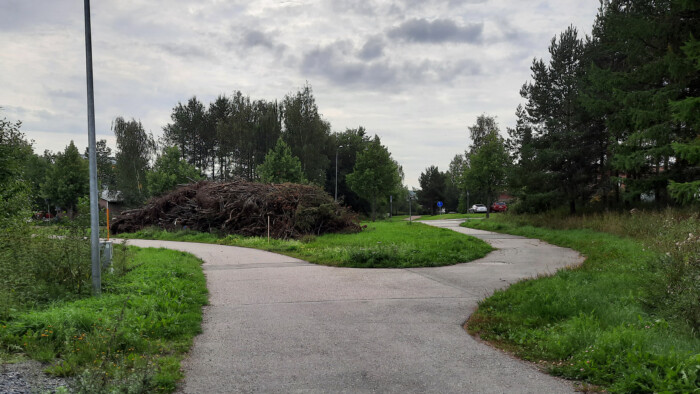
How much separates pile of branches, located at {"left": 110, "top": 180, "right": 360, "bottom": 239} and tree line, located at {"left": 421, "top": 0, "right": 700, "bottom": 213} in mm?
12698

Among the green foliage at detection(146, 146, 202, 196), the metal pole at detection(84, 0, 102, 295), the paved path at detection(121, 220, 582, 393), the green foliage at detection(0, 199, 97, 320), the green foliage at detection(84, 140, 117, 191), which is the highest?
the green foliage at detection(84, 140, 117, 191)

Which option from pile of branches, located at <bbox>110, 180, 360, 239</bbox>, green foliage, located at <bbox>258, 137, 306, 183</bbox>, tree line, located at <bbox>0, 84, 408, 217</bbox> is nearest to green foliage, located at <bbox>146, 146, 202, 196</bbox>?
tree line, located at <bbox>0, 84, 408, 217</bbox>

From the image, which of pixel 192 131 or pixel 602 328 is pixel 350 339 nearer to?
pixel 602 328

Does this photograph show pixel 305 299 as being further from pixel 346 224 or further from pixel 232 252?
pixel 346 224

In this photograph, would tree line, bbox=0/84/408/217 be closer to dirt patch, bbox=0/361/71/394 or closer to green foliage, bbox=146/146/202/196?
green foliage, bbox=146/146/202/196

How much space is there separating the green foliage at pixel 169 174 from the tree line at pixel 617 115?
28951 mm

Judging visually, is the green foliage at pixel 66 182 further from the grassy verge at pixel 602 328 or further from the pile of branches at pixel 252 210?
the grassy verge at pixel 602 328

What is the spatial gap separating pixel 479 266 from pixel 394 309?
621 cm

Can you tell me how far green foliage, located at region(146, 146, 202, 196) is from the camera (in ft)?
138

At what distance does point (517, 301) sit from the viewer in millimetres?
7434

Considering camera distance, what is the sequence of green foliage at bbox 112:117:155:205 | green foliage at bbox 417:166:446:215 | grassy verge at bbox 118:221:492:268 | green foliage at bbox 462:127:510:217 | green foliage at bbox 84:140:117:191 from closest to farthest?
grassy verge at bbox 118:221:492:268
green foliage at bbox 462:127:510:217
green foliage at bbox 112:117:155:205
green foliage at bbox 417:166:446:215
green foliage at bbox 84:140:117:191

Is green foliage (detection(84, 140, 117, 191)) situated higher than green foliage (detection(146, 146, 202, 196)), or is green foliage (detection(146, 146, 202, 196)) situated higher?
green foliage (detection(84, 140, 117, 191))

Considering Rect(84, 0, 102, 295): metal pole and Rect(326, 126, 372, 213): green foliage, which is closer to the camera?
Rect(84, 0, 102, 295): metal pole

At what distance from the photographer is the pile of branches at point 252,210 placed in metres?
22.3
